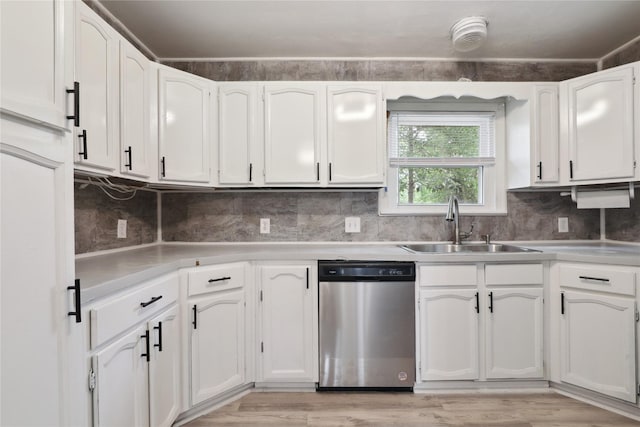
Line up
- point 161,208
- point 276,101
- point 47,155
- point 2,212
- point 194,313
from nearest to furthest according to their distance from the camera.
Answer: point 2,212 < point 47,155 < point 194,313 < point 276,101 < point 161,208

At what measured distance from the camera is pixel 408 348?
2.05 m

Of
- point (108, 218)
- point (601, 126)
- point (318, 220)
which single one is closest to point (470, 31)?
point (601, 126)

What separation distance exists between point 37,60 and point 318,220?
1.95 meters

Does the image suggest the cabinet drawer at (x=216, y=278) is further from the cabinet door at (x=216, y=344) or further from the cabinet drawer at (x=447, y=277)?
the cabinet drawer at (x=447, y=277)

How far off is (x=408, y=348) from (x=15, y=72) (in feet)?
7.18

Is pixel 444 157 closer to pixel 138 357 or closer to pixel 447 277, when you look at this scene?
pixel 447 277

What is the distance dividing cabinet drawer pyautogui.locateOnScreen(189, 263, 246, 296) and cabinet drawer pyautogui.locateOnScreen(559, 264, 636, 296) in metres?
2.03

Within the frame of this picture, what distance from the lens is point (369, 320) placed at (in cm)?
204

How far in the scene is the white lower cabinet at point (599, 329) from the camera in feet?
5.99

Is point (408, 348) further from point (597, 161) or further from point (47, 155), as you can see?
point (47, 155)

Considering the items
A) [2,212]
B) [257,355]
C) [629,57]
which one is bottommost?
[257,355]

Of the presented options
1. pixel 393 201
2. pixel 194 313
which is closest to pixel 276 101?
pixel 393 201

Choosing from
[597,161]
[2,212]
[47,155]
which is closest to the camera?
[2,212]

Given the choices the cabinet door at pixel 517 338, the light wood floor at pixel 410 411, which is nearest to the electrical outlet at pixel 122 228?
the light wood floor at pixel 410 411
